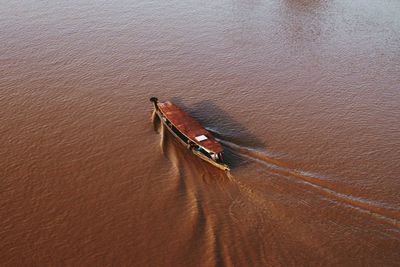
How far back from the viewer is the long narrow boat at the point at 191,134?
17.4 m

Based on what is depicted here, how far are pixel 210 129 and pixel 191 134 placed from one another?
2.58 metres

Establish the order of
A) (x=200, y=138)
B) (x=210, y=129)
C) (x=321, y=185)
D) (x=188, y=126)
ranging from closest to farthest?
1. (x=321, y=185)
2. (x=200, y=138)
3. (x=188, y=126)
4. (x=210, y=129)

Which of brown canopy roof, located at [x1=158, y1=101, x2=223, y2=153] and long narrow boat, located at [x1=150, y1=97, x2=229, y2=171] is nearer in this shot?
long narrow boat, located at [x1=150, y1=97, x2=229, y2=171]

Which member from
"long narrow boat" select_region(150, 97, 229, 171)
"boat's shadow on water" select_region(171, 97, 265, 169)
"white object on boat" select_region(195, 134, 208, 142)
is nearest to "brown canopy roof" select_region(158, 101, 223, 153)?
"long narrow boat" select_region(150, 97, 229, 171)

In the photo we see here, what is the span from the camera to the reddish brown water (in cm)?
1473

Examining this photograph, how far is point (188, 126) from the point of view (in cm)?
1922

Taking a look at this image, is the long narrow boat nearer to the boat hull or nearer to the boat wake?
the boat hull

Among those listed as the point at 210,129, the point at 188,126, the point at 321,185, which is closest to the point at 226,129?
the point at 210,129

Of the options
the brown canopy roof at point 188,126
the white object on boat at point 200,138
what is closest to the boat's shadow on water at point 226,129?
the brown canopy roof at point 188,126

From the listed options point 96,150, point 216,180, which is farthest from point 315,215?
point 96,150

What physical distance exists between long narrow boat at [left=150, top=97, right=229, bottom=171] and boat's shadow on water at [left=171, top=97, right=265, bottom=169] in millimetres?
1082

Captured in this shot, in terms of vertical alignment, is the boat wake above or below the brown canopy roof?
below

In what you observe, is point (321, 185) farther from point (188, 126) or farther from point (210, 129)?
point (188, 126)

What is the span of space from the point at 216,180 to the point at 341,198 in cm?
606
